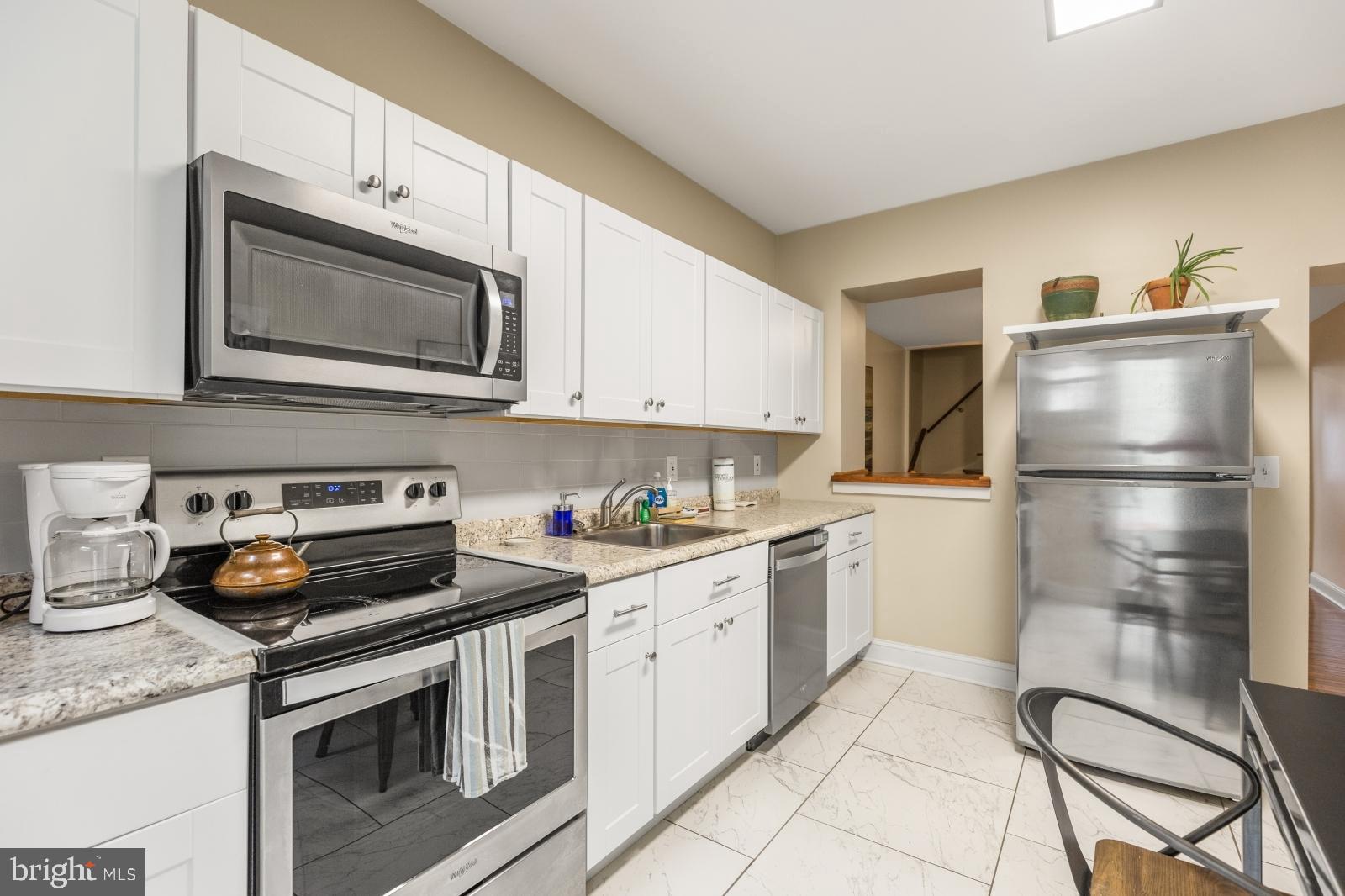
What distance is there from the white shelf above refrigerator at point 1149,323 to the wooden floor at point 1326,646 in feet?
3.85

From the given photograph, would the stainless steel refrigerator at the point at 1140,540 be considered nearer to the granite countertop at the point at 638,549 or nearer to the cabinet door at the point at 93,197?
the granite countertop at the point at 638,549

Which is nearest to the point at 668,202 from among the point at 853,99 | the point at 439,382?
the point at 853,99

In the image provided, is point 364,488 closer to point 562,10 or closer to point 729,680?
point 729,680

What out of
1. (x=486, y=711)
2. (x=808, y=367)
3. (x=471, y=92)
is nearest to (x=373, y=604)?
(x=486, y=711)

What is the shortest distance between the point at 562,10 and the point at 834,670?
9.92ft

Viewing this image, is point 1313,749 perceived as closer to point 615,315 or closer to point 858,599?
point 615,315

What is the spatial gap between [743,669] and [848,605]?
44.5 inches

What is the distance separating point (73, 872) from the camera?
2.68 feet

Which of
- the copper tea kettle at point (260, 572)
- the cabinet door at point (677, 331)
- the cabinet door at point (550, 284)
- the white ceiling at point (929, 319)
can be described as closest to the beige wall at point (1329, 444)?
the white ceiling at point (929, 319)

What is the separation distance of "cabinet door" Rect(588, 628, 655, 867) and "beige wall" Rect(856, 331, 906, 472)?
523cm

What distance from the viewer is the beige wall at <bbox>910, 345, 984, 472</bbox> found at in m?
7.62

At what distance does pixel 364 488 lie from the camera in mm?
1735

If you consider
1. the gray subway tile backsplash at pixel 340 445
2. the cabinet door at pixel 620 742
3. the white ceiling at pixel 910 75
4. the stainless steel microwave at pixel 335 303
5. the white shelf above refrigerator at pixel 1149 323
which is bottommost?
the cabinet door at pixel 620 742

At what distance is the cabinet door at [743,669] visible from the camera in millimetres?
2225
